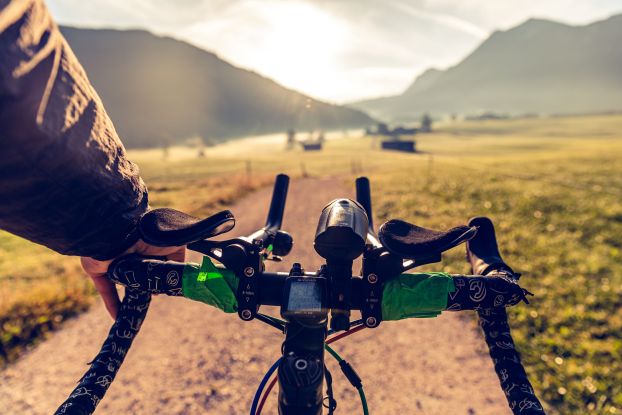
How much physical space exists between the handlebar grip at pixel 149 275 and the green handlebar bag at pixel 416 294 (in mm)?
792

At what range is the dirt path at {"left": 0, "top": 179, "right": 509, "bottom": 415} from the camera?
3904mm

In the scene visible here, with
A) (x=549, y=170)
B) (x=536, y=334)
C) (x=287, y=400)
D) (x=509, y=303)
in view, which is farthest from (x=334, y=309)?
(x=549, y=170)

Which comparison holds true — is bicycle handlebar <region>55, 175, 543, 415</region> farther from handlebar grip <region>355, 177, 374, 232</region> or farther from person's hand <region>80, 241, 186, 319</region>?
handlebar grip <region>355, 177, 374, 232</region>

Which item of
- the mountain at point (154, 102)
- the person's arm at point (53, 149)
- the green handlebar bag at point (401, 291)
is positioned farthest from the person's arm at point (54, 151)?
the mountain at point (154, 102)

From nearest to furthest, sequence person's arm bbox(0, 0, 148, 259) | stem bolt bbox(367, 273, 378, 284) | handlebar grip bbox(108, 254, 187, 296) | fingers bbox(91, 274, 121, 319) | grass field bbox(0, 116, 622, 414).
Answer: person's arm bbox(0, 0, 148, 259) < stem bolt bbox(367, 273, 378, 284) < handlebar grip bbox(108, 254, 187, 296) < fingers bbox(91, 274, 121, 319) < grass field bbox(0, 116, 622, 414)

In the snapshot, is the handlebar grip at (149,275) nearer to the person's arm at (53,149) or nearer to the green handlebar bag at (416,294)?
the person's arm at (53,149)

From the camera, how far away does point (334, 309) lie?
1220mm

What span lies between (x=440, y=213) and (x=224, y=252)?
11176 mm

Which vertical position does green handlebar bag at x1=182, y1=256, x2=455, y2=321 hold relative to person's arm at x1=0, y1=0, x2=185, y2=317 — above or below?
below

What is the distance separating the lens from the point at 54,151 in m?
0.97

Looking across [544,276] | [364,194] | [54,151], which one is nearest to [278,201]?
[364,194]

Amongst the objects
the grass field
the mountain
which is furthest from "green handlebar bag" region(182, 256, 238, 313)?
the mountain

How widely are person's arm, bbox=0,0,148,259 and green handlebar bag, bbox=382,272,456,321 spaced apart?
3.28 ft

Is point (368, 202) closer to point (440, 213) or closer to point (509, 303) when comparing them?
point (509, 303)
